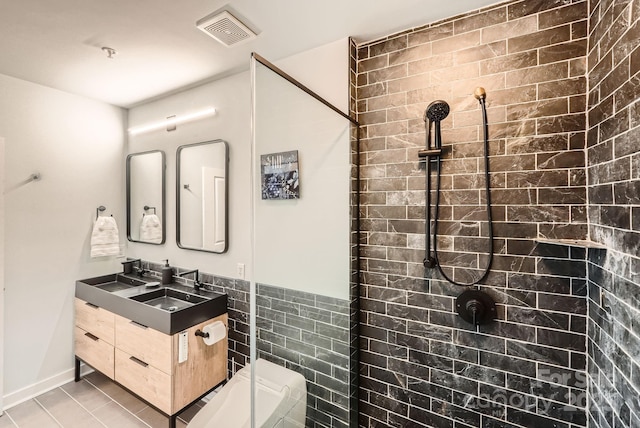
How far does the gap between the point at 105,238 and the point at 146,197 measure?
540 millimetres

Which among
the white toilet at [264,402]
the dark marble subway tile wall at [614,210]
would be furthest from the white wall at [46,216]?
the dark marble subway tile wall at [614,210]

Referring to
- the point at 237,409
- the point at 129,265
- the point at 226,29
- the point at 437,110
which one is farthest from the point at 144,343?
the point at 437,110

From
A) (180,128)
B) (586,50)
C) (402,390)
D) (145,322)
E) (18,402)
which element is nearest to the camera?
(586,50)

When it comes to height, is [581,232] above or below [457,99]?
below

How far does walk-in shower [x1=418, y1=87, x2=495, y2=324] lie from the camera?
1356 millimetres

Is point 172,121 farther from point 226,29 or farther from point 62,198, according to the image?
point 226,29

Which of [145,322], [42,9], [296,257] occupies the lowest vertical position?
[145,322]

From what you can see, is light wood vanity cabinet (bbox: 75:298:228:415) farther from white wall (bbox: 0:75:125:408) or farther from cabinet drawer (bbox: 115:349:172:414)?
white wall (bbox: 0:75:125:408)

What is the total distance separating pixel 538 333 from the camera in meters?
1.30

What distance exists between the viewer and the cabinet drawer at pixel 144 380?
1882 mm

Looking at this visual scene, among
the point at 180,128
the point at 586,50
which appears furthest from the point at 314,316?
the point at 180,128

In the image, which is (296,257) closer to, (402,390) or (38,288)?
Result: (402,390)

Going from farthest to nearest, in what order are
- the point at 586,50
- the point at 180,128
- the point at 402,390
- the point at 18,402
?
the point at 180,128 < the point at 18,402 < the point at 402,390 < the point at 586,50

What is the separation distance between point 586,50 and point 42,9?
2.64 metres
